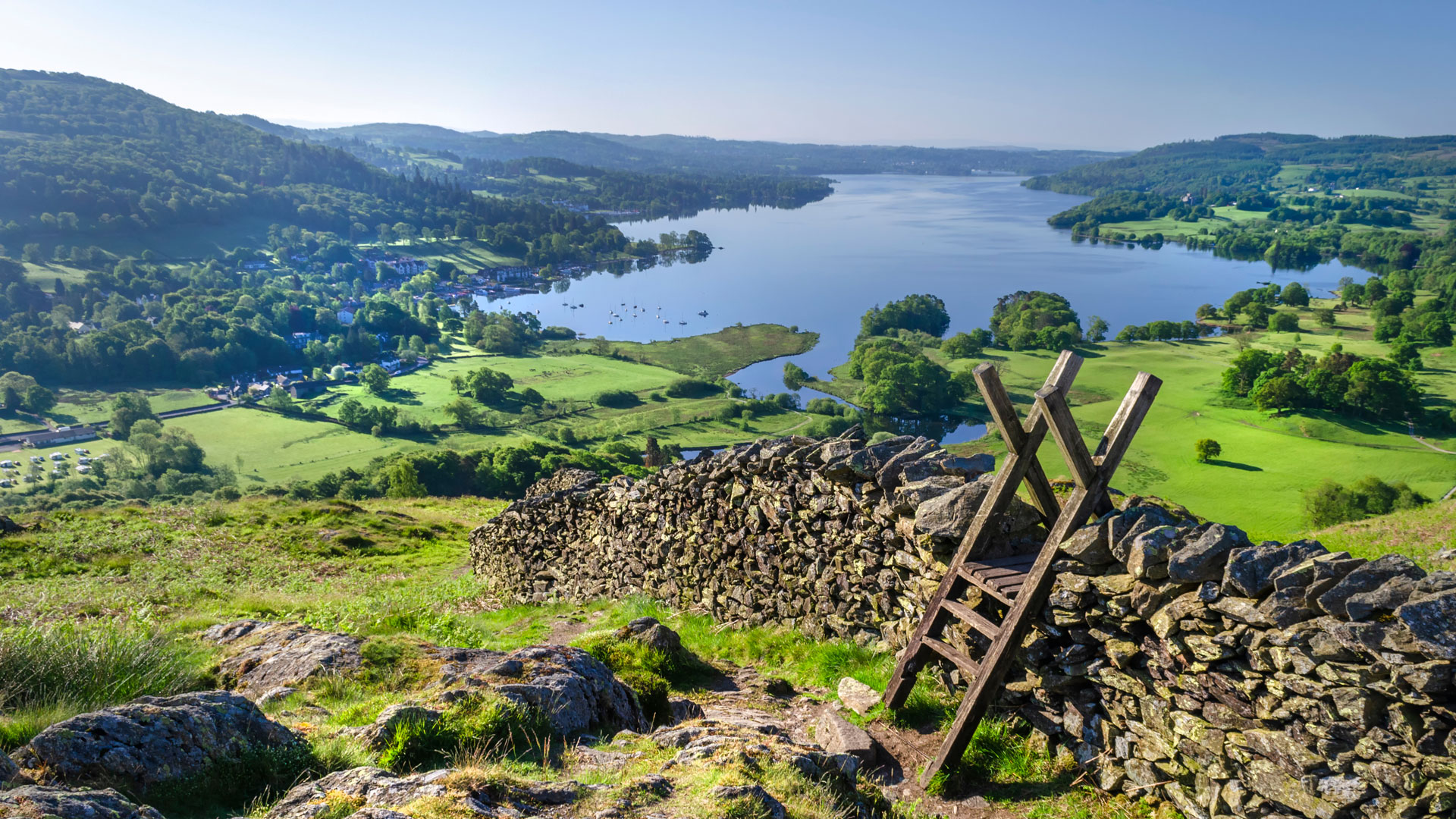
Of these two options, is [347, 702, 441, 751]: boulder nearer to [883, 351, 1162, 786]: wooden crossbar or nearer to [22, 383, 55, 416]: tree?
[883, 351, 1162, 786]: wooden crossbar

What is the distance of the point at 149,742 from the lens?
13.0ft

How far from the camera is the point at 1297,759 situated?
415cm

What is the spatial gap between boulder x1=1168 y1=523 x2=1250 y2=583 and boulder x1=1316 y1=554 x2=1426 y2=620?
62cm

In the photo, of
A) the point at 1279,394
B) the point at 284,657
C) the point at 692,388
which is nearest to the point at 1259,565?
the point at 284,657

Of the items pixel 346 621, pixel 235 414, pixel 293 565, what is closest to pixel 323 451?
pixel 235 414

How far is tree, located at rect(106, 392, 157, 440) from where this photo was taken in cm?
8988

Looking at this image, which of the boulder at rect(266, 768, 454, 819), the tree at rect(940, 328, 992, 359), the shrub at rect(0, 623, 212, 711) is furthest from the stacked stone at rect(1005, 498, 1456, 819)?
the tree at rect(940, 328, 992, 359)

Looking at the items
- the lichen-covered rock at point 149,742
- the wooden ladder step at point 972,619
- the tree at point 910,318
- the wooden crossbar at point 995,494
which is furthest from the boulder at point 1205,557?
the tree at point 910,318

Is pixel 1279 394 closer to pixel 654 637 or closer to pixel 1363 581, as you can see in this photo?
pixel 654 637

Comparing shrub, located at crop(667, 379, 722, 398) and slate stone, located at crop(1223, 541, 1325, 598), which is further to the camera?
shrub, located at crop(667, 379, 722, 398)

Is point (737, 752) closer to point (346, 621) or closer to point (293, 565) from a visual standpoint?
point (346, 621)

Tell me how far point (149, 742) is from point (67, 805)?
108cm

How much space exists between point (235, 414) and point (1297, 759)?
117160mm

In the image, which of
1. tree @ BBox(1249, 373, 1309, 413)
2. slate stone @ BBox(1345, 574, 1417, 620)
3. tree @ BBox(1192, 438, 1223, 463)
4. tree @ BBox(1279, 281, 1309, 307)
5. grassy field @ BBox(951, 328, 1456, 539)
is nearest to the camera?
slate stone @ BBox(1345, 574, 1417, 620)
